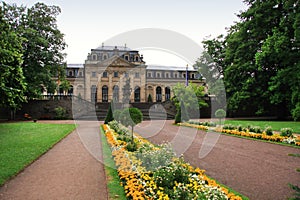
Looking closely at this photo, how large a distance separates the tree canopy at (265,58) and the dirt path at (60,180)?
1691 centimetres

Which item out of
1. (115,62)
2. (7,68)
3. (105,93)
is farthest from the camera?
(105,93)

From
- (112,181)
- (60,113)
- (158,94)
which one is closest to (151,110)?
(158,94)

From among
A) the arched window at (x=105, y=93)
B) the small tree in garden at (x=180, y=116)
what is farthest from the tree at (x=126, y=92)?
the small tree in garden at (x=180, y=116)

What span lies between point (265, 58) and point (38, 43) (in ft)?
75.2

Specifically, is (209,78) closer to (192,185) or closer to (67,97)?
(67,97)

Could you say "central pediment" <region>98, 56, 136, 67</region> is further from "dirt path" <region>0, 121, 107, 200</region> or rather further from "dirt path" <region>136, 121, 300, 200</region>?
"dirt path" <region>0, 121, 107, 200</region>

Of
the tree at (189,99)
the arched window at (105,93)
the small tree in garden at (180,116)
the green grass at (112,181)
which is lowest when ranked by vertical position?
the green grass at (112,181)

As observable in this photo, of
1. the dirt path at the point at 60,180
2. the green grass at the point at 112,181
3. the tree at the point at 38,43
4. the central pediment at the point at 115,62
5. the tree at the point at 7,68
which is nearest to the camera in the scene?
the green grass at the point at 112,181

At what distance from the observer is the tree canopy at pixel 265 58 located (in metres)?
19.0

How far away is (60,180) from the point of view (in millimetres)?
5484

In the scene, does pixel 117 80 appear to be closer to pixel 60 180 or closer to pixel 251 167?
pixel 251 167

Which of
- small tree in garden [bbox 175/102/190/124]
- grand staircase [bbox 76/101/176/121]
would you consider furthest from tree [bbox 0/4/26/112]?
grand staircase [bbox 76/101/176/121]

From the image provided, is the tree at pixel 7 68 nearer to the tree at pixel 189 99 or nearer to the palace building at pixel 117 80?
the tree at pixel 189 99

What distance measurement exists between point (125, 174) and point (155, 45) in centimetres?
431
